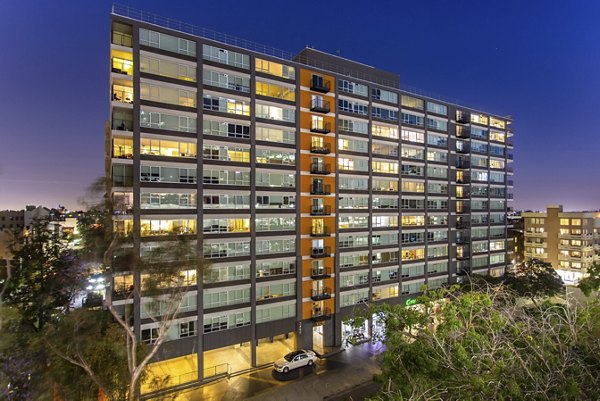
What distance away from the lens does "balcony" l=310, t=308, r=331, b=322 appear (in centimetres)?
3375

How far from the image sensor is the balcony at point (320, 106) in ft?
114

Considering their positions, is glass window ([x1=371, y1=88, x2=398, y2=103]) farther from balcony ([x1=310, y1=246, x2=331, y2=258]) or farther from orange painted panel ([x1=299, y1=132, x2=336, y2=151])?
balcony ([x1=310, y1=246, x2=331, y2=258])

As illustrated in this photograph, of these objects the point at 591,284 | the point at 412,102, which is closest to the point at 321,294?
the point at 591,284

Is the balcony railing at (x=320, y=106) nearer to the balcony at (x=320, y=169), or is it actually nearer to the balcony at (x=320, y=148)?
the balcony at (x=320, y=148)

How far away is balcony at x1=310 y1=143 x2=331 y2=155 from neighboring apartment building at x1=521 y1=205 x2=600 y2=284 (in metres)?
65.2

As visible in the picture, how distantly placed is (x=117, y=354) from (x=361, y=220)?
2807cm

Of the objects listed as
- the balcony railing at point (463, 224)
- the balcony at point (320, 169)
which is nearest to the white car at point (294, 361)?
the balcony at point (320, 169)

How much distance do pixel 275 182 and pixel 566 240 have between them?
239 ft

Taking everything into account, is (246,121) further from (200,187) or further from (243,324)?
(243,324)

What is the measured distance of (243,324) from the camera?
30.1 metres

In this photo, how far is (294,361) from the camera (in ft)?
95.1

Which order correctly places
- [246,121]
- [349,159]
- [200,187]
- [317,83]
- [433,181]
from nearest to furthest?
[200,187] < [246,121] < [317,83] < [349,159] < [433,181]

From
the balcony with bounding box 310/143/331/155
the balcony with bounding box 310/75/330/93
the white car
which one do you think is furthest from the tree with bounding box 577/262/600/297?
the balcony with bounding box 310/75/330/93

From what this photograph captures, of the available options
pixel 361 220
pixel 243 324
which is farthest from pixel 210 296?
pixel 361 220
